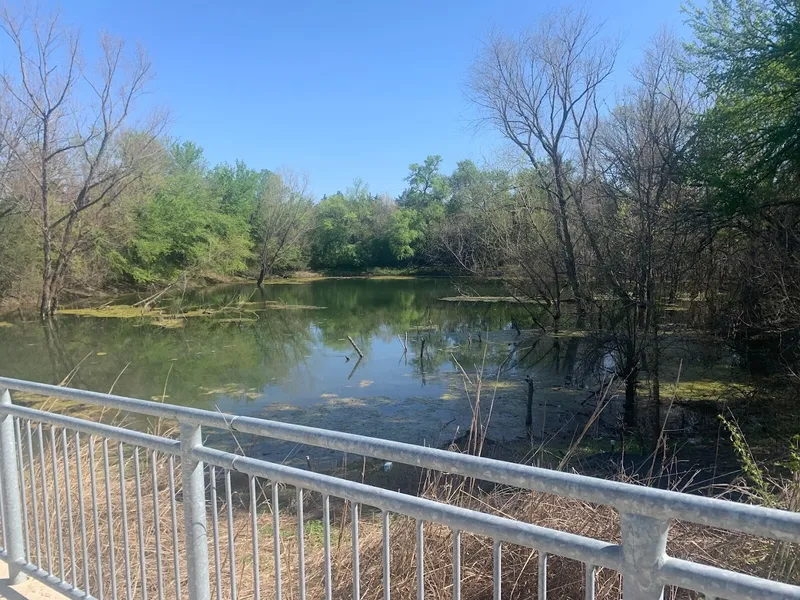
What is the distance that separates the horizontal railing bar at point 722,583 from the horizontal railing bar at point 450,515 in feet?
0.35

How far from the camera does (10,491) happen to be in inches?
118

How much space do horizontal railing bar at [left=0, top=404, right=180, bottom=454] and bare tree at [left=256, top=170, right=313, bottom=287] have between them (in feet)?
156

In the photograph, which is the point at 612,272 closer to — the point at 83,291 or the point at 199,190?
the point at 83,291

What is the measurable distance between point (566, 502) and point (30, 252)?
2962 centimetres

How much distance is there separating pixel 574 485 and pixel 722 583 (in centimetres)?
33

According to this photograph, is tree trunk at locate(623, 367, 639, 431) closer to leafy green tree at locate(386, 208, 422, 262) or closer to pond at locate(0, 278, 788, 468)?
pond at locate(0, 278, 788, 468)

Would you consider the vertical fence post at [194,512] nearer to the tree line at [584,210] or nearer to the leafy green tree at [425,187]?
the tree line at [584,210]

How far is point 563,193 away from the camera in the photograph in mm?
22484

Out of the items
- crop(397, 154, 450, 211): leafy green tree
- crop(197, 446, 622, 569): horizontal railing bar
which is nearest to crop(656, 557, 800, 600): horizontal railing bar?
crop(197, 446, 622, 569): horizontal railing bar

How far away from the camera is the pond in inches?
440

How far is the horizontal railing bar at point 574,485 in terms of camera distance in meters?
1.13

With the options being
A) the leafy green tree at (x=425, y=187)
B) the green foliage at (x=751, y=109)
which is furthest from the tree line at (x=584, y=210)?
the leafy green tree at (x=425, y=187)

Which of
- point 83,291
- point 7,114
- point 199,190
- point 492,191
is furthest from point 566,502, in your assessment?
point 199,190

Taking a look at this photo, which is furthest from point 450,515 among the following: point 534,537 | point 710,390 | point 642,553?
point 710,390
